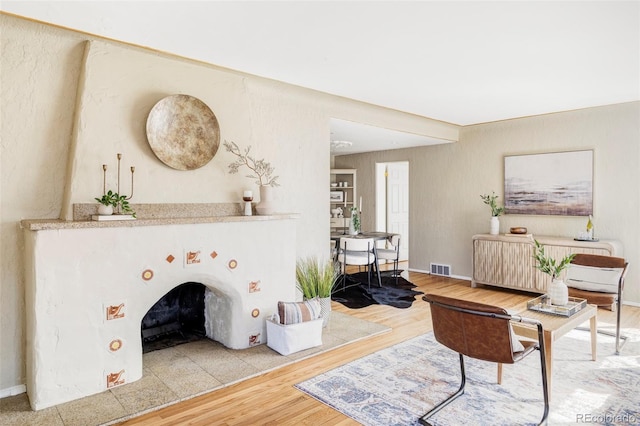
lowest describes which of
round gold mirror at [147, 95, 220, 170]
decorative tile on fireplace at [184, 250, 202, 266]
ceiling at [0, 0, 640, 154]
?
decorative tile on fireplace at [184, 250, 202, 266]

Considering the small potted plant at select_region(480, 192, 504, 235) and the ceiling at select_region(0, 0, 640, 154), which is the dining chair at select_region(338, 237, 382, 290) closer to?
the small potted plant at select_region(480, 192, 504, 235)

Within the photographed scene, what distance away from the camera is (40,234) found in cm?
255

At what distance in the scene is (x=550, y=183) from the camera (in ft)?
19.3

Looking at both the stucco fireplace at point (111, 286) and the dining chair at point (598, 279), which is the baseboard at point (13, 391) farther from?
the dining chair at point (598, 279)

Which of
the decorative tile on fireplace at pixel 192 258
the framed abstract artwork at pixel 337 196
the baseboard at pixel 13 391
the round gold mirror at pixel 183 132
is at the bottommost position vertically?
the baseboard at pixel 13 391

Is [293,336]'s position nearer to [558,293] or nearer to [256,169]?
[256,169]

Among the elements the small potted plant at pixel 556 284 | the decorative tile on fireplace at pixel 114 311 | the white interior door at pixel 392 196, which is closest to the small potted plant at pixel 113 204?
the decorative tile on fireplace at pixel 114 311

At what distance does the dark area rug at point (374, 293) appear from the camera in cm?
528

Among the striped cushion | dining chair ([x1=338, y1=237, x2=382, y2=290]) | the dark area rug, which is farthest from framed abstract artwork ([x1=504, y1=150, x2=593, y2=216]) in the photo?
the striped cushion

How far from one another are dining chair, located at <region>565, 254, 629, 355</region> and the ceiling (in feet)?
6.17

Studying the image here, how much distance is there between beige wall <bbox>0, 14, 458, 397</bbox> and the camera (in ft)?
9.20

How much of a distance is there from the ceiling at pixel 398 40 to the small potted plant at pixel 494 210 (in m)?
2.04

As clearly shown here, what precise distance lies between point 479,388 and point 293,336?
151cm

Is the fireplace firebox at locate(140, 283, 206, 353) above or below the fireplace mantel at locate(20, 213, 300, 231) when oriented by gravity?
below
